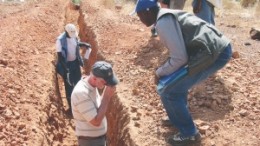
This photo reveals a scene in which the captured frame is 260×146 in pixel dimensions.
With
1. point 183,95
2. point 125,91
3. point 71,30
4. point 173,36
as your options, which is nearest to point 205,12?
point 125,91

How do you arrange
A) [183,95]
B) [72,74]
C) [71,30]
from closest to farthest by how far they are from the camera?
[183,95]
[71,30]
[72,74]

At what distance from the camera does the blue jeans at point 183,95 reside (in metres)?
4.21

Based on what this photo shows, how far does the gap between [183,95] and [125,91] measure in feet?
7.64

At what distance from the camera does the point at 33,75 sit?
741 centimetres

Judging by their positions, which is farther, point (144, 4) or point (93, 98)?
point (93, 98)

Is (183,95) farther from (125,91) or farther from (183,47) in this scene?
(125,91)

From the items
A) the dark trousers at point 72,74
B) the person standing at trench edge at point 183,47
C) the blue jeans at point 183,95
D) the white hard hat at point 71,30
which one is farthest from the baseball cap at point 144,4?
the dark trousers at point 72,74

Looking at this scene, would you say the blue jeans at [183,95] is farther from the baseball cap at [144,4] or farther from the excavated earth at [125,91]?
the baseball cap at [144,4]

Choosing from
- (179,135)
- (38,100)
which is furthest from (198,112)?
(38,100)

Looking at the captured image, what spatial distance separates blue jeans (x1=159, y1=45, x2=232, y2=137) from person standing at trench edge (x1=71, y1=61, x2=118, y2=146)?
604mm

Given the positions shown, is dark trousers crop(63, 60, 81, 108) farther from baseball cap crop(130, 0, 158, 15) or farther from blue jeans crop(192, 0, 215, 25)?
baseball cap crop(130, 0, 158, 15)

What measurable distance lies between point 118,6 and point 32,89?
8549 millimetres

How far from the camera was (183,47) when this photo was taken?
395cm

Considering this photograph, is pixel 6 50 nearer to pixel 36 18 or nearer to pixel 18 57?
pixel 18 57
